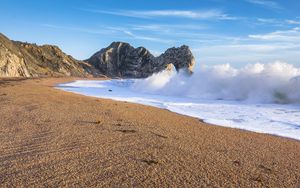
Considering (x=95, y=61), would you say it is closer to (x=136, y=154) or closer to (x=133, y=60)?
(x=133, y=60)

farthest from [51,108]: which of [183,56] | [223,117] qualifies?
[183,56]

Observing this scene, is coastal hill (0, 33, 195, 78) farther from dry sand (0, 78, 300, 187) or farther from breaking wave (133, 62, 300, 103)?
dry sand (0, 78, 300, 187)

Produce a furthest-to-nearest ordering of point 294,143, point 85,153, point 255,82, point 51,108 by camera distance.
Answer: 1. point 255,82
2. point 51,108
3. point 294,143
4. point 85,153

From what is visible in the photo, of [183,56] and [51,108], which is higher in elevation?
[183,56]

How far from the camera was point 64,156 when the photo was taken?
4.77 metres

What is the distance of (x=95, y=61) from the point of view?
6531cm

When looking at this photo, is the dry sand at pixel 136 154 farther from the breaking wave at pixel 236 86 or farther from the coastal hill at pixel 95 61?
the coastal hill at pixel 95 61

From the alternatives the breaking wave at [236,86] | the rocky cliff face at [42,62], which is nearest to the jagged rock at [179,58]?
the rocky cliff face at [42,62]

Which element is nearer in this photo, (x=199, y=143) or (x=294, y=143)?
(x=199, y=143)

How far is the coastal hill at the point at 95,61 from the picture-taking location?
39.8 m

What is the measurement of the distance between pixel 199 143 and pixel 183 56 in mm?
44001

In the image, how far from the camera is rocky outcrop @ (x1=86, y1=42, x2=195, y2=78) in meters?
49.4

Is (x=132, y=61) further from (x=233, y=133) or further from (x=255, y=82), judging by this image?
(x=233, y=133)

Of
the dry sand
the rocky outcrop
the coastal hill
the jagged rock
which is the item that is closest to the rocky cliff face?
the coastal hill
